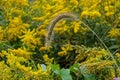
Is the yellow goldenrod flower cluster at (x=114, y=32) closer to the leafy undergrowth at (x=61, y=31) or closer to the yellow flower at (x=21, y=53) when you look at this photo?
the leafy undergrowth at (x=61, y=31)

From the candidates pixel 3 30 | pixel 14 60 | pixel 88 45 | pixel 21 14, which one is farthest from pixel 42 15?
pixel 14 60

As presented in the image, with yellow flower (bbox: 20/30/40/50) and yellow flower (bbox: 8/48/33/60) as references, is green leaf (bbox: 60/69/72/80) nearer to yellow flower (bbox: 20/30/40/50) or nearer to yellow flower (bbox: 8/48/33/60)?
yellow flower (bbox: 8/48/33/60)

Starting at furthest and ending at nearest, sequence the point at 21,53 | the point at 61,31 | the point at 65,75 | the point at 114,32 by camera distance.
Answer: the point at 61,31 < the point at 114,32 < the point at 21,53 < the point at 65,75

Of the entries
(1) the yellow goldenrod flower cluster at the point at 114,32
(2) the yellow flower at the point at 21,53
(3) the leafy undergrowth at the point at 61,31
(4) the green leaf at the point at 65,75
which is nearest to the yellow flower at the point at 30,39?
(3) the leafy undergrowth at the point at 61,31

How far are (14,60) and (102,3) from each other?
4.91ft

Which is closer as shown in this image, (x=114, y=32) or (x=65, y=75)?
(x=65, y=75)

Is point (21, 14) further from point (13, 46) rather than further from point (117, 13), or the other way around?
point (117, 13)

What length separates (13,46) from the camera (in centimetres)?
420

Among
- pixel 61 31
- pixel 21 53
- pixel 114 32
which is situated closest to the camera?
pixel 21 53

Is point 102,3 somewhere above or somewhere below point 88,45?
above

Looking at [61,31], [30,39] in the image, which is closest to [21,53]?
[30,39]

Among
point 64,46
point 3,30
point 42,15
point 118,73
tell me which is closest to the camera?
point 118,73

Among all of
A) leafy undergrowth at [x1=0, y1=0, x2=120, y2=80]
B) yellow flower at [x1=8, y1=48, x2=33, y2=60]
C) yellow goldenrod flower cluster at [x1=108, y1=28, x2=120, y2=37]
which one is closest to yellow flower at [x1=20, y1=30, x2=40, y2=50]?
leafy undergrowth at [x1=0, y1=0, x2=120, y2=80]

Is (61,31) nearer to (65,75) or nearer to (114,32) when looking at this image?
(114,32)
